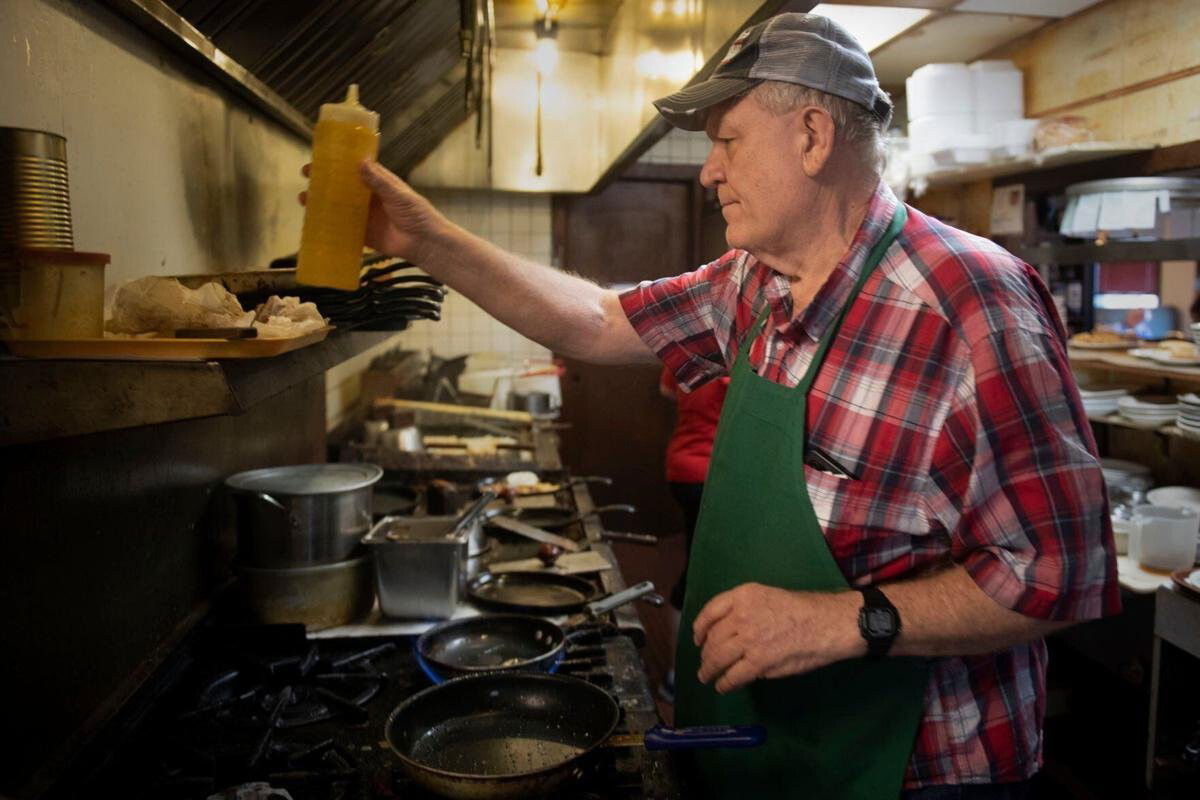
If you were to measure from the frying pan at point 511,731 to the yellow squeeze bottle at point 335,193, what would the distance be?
0.80m

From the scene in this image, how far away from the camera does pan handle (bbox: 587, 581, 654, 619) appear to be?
2250 millimetres

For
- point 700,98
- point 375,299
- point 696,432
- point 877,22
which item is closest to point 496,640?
point 375,299

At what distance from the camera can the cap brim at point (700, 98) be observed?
1458mm

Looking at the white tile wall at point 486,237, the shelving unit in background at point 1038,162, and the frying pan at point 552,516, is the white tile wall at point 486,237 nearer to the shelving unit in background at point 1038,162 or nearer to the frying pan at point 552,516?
the shelving unit in background at point 1038,162

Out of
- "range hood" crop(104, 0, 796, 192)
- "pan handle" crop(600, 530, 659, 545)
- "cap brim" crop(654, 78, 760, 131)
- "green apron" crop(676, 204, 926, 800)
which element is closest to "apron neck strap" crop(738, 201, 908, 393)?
"green apron" crop(676, 204, 926, 800)

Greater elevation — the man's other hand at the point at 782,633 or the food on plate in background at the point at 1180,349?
the food on plate in background at the point at 1180,349

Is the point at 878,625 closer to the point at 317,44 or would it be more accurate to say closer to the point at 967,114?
the point at 317,44

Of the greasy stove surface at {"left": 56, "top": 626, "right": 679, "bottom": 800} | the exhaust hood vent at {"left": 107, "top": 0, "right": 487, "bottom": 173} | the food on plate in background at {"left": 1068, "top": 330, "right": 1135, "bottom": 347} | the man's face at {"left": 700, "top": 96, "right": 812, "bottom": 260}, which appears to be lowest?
the greasy stove surface at {"left": 56, "top": 626, "right": 679, "bottom": 800}

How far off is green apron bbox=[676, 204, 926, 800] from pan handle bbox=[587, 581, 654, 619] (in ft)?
2.05

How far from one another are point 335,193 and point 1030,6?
146 inches

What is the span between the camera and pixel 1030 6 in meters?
3.92

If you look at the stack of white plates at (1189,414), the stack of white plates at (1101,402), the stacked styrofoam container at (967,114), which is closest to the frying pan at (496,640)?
the stack of white plates at (1189,414)

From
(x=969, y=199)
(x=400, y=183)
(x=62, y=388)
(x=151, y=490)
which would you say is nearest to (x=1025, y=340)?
(x=400, y=183)

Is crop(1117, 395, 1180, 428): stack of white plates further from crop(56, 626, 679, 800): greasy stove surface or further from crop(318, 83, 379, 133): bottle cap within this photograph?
crop(318, 83, 379, 133): bottle cap
